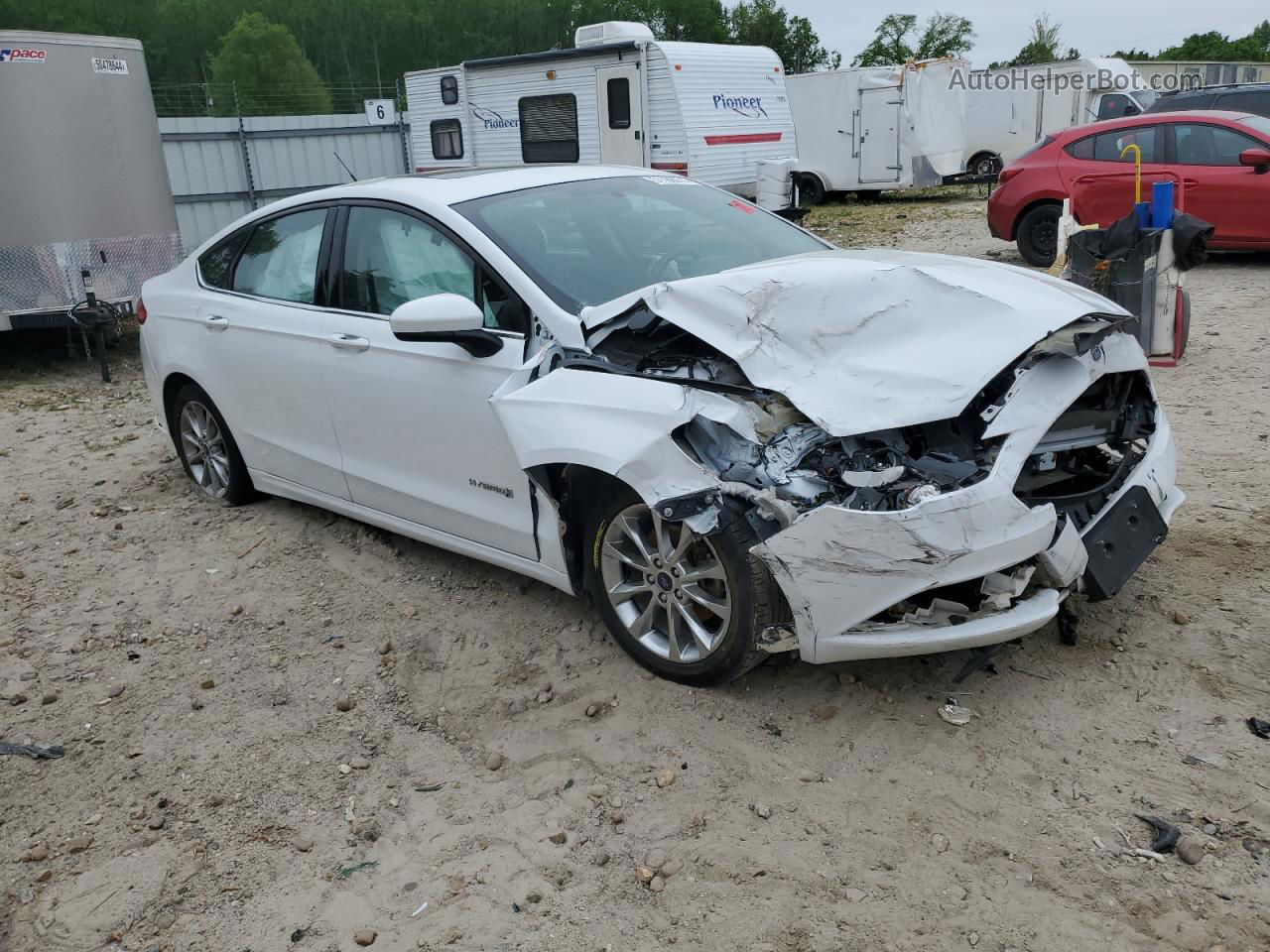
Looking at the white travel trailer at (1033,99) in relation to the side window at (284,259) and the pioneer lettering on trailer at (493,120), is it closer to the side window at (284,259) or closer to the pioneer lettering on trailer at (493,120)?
the pioneer lettering on trailer at (493,120)

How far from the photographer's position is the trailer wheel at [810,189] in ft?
67.3

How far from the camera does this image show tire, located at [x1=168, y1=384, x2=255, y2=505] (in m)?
5.45

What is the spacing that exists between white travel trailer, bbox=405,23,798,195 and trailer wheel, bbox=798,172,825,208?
4889 mm

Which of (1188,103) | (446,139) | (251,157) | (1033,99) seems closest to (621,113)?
(446,139)

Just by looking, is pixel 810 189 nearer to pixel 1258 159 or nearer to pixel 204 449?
pixel 1258 159

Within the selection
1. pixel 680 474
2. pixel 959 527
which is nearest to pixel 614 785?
pixel 680 474

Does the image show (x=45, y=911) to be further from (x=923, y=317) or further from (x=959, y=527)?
(x=923, y=317)

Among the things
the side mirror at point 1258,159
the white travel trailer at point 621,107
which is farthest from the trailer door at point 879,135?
the side mirror at point 1258,159

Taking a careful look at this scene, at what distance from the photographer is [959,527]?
2.93 m

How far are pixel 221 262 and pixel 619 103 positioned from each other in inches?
371

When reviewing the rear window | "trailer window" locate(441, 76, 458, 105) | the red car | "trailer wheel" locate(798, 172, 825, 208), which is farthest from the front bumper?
"trailer wheel" locate(798, 172, 825, 208)

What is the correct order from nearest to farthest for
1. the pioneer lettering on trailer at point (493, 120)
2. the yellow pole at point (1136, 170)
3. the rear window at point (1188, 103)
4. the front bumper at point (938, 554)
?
the front bumper at point (938, 554) → the yellow pole at point (1136, 170) → the rear window at point (1188, 103) → the pioneer lettering on trailer at point (493, 120)

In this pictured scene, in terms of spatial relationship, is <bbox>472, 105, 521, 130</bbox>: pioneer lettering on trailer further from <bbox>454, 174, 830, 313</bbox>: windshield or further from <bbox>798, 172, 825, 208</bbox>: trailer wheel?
<bbox>454, 174, 830, 313</bbox>: windshield

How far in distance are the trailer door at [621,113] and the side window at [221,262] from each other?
9026mm
